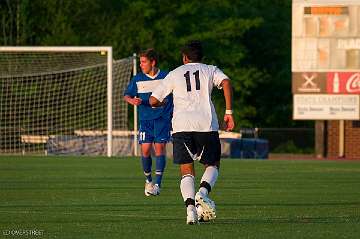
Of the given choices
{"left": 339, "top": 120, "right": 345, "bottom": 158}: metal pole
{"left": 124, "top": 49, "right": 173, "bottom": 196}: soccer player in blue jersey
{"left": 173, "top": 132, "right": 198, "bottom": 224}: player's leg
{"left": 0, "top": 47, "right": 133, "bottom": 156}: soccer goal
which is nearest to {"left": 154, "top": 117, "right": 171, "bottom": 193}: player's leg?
{"left": 124, "top": 49, "right": 173, "bottom": 196}: soccer player in blue jersey

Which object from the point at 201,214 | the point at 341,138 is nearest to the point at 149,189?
the point at 201,214

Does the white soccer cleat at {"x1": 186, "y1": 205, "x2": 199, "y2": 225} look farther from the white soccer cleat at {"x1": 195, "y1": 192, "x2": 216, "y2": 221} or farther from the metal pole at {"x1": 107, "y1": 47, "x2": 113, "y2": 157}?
the metal pole at {"x1": 107, "y1": 47, "x2": 113, "y2": 157}

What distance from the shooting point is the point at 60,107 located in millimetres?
39219

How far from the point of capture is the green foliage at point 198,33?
169 ft

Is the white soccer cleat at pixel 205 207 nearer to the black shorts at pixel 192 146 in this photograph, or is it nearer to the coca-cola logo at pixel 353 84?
the black shorts at pixel 192 146

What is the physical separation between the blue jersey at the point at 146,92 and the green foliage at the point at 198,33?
32721 millimetres

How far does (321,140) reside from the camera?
3966 cm

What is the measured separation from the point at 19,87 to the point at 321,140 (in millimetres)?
9667

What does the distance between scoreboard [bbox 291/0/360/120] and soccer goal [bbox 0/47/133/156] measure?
497cm

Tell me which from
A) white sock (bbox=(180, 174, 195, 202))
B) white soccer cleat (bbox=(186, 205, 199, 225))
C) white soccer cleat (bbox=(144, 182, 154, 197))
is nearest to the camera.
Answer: white soccer cleat (bbox=(186, 205, 199, 225))

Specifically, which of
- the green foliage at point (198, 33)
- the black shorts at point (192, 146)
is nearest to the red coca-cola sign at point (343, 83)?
the green foliage at point (198, 33)

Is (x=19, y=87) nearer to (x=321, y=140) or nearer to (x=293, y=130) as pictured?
(x=321, y=140)

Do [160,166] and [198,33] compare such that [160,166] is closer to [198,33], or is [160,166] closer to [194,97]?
[194,97]

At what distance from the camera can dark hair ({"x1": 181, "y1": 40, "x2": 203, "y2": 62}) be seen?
472 inches
